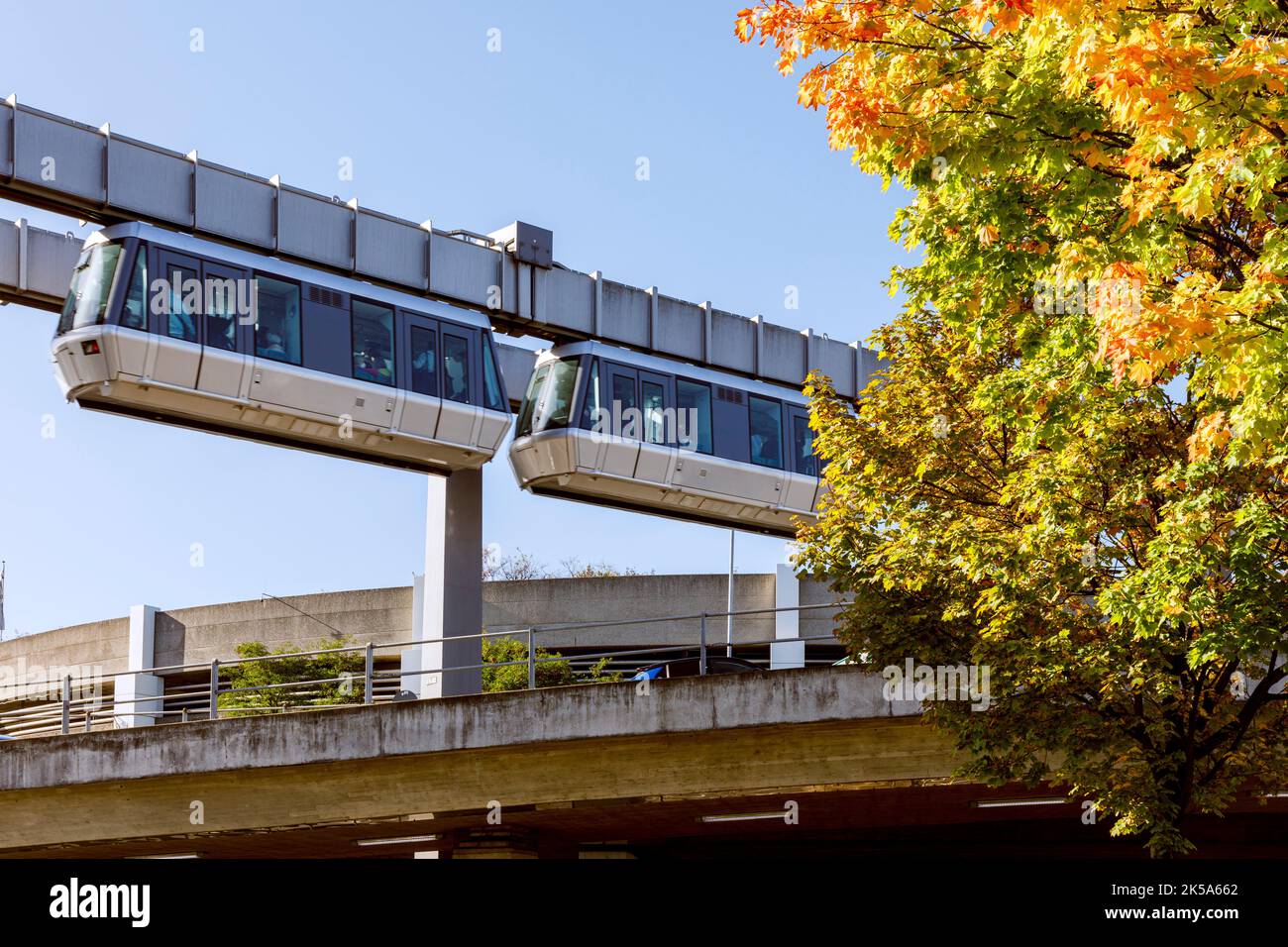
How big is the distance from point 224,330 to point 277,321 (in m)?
1.15

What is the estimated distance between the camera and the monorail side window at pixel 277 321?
25.9 metres

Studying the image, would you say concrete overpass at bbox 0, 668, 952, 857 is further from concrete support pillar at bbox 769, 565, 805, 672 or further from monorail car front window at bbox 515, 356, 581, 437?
concrete support pillar at bbox 769, 565, 805, 672

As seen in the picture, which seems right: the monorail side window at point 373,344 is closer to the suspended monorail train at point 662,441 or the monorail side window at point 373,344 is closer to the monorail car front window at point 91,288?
the suspended monorail train at point 662,441

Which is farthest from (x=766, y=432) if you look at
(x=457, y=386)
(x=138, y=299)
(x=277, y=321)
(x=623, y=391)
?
(x=138, y=299)

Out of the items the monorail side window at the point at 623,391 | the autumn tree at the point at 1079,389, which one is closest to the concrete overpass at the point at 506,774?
the autumn tree at the point at 1079,389

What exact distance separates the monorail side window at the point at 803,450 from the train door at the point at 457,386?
8053mm

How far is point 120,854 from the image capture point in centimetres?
2508

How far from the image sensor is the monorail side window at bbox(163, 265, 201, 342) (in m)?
24.8

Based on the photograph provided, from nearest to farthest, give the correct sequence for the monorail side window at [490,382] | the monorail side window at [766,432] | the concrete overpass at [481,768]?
the concrete overpass at [481,768] < the monorail side window at [490,382] < the monorail side window at [766,432]

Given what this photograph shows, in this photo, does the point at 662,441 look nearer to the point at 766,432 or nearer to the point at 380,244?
the point at 766,432

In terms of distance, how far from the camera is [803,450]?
1337 inches
